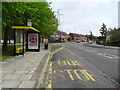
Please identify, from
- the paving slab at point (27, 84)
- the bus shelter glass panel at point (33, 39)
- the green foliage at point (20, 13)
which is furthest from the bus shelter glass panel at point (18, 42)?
the paving slab at point (27, 84)

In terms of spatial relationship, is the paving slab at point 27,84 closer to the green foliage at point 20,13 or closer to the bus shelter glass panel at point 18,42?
the green foliage at point 20,13

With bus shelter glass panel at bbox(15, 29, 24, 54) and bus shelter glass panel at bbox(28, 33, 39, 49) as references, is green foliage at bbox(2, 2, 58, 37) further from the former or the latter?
bus shelter glass panel at bbox(28, 33, 39, 49)

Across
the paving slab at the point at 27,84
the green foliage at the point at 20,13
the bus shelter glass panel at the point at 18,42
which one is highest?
the green foliage at the point at 20,13

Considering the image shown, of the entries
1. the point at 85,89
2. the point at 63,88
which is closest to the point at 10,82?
the point at 63,88

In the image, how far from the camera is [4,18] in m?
14.2

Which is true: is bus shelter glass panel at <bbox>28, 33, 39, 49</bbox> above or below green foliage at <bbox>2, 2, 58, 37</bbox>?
below

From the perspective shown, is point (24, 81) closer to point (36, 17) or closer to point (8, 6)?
point (8, 6)

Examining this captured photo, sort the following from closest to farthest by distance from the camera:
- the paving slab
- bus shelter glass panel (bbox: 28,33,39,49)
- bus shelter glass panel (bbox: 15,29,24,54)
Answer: the paving slab, bus shelter glass panel (bbox: 15,29,24,54), bus shelter glass panel (bbox: 28,33,39,49)

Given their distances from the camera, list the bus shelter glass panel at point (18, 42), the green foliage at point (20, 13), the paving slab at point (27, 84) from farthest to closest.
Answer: the bus shelter glass panel at point (18, 42), the green foliage at point (20, 13), the paving slab at point (27, 84)

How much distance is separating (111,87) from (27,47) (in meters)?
16.0

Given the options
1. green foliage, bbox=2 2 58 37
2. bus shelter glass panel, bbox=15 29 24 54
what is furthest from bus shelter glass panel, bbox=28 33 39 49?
bus shelter glass panel, bbox=15 29 24 54

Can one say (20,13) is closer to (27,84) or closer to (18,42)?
(18,42)

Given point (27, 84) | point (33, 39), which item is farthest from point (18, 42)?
point (27, 84)

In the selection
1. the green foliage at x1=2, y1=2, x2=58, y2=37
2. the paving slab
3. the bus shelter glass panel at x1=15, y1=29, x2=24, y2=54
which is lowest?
the paving slab
